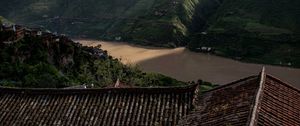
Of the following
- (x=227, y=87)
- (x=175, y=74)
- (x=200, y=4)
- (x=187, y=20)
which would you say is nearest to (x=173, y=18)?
(x=187, y=20)

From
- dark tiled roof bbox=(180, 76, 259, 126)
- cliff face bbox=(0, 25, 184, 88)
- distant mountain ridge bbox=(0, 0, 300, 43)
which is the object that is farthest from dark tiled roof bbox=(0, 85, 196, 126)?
distant mountain ridge bbox=(0, 0, 300, 43)

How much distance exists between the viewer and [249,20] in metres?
116

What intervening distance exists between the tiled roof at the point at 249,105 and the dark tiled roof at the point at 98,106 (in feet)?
2.51

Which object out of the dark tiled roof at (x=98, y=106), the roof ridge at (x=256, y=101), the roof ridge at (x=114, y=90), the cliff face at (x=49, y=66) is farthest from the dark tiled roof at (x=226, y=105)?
the cliff face at (x=49, y=66)

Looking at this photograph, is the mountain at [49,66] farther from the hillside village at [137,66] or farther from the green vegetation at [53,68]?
the hillside village at [137,66]

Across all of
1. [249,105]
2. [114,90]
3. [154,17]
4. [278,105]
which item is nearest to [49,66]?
[114,90]

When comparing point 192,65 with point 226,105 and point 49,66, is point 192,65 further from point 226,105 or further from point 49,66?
point 226,105

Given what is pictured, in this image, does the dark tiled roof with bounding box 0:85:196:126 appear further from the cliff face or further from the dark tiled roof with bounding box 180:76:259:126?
the cliff face

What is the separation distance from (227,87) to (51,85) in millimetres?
28816

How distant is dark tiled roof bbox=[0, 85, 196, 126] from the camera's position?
626 inches

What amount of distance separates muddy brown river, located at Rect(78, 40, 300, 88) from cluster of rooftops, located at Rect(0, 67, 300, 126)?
62.5 metres

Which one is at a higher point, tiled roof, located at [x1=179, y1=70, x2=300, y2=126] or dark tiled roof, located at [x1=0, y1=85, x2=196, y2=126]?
tiled roof, located at [x1=179, y1=70, x2=300, y2=126]

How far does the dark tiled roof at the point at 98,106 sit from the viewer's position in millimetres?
15891

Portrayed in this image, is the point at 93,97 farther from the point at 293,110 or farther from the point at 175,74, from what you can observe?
the point at 175,74
